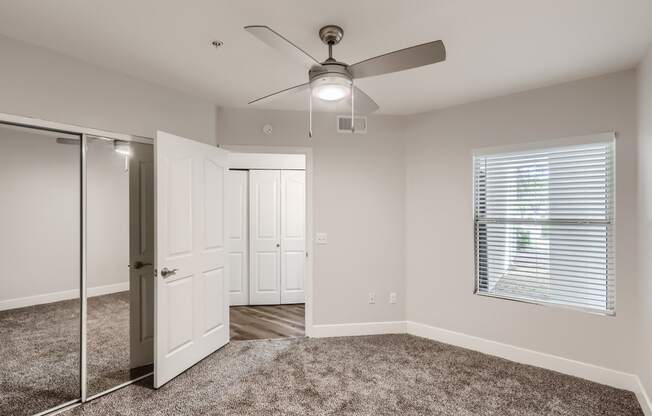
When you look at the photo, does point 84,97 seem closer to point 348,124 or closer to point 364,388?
point 348,124

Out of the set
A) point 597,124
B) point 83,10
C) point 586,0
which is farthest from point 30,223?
point 597,124

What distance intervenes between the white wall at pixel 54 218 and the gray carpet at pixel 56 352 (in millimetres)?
109

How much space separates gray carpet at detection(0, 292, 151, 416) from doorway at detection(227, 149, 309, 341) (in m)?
2.24

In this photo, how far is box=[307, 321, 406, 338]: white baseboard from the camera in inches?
142

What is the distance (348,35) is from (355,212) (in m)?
2.01

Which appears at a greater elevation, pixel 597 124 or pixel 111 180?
pixel 597 124

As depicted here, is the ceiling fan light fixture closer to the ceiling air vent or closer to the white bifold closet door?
the ceiling air vent

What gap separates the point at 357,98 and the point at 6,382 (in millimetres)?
2950

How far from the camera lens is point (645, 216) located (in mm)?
2307

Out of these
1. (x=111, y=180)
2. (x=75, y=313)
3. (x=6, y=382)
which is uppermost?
(x=111, y=180)

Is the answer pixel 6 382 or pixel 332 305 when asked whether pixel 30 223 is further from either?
pixel 332 305

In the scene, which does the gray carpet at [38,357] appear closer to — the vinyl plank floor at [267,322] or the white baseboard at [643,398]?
the vinyl plank floor at [267,322]

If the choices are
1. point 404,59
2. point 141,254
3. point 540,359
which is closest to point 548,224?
point 540,359

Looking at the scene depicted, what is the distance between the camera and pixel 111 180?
2.53 meters
